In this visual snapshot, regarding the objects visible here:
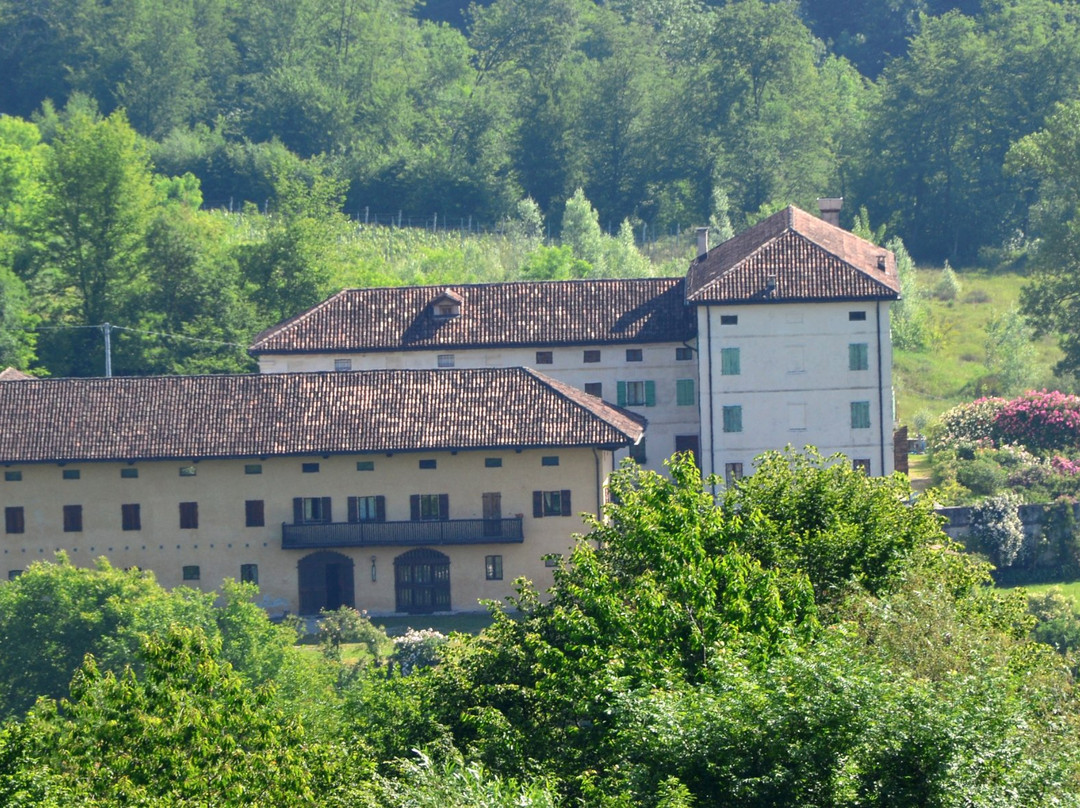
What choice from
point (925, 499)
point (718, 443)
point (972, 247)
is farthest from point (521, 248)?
point (925, 499)

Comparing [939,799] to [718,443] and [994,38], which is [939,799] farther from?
[994,38]

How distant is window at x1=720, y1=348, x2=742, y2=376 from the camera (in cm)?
6294

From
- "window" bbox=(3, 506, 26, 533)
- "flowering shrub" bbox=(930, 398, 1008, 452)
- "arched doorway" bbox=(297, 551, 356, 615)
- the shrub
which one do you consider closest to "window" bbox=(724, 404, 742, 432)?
the shrub

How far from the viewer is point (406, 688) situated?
3412cm

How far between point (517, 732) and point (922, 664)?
19.7 feet

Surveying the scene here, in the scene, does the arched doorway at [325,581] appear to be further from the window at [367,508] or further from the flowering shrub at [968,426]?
the flowering shrub at [968,426]

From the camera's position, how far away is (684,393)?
65.6 metres

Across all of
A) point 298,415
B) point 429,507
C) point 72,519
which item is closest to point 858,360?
point 429,507

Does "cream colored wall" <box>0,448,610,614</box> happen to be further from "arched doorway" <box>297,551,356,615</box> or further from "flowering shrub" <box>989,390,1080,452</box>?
"flowering shrub" <box>989,390,1080,452</box>

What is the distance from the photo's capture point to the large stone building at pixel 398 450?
190 ft

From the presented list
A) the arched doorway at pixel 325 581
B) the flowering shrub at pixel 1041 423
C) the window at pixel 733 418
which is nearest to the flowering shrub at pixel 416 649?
the arched doorway at pixel 325 581

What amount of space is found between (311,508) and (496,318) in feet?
38.5

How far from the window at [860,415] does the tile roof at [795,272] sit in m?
3.27

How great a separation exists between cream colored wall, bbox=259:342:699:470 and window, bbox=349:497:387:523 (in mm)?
9224
